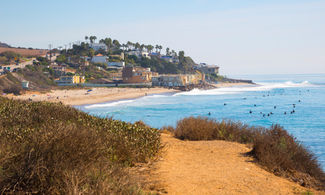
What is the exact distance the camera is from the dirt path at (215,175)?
6676 mm

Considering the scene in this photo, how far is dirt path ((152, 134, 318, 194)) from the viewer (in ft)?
21.9

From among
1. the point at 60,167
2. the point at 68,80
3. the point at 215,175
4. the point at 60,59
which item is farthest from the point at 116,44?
the point at 60,167

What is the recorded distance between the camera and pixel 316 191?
7859 millimetres

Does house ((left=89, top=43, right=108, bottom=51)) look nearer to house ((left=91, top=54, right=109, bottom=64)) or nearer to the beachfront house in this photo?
house ((left=91, top=54, right=109, bottom=64))

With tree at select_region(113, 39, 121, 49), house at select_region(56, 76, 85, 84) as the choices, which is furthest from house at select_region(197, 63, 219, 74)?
house at select_region(56, 76, 85, 84)

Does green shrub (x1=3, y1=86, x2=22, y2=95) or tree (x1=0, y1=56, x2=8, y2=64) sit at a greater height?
tree (x1=0, y1=56, x2=8, y2=64)

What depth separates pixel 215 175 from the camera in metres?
7.63

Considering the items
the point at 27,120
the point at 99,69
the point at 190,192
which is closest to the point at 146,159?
the point at 190,192

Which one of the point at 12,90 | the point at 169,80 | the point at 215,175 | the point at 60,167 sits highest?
the point at 169,80

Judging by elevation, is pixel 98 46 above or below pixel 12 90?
above

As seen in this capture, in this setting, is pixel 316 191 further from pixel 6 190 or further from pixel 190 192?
pixel 6 190

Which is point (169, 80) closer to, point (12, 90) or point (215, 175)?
point (12, 90)

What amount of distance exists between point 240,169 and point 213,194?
2374 millimetres

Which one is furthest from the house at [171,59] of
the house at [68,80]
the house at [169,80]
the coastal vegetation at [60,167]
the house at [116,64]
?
the coastal vegetation at [60,167]
